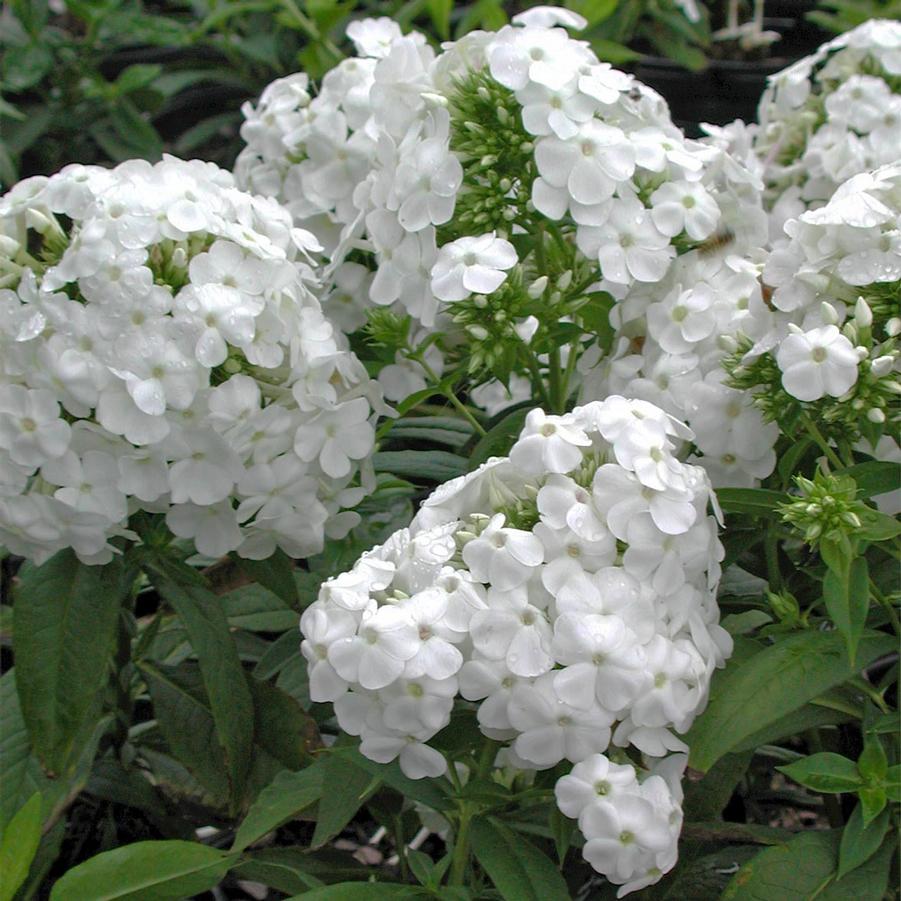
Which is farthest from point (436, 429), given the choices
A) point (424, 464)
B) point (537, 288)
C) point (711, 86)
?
point (711, 86)

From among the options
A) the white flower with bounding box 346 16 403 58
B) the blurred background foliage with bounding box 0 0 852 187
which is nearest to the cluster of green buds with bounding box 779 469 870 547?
the white flower with bounding box 346 16 403 58

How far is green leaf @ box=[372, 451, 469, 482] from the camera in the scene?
1.35 m

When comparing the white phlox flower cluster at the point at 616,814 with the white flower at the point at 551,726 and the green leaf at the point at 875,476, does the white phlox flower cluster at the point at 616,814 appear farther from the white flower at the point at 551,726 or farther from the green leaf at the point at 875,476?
the green leaf at the point at 875,476

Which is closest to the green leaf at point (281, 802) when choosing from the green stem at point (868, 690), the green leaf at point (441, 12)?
the green stem at point (868, 690)

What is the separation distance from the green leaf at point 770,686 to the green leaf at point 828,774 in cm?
8

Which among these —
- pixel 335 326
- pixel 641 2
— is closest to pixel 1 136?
pixel 641 2

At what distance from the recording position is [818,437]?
99 cm

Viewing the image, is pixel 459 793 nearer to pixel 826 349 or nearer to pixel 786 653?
pixel 786 653

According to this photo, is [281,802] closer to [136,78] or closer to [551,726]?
[551,726]

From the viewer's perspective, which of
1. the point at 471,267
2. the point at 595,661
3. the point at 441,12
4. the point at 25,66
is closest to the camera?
the point at 595,661

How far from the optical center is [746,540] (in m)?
1.11

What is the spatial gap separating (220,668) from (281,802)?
7.0 inches

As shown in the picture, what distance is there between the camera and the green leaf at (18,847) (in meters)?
1.01

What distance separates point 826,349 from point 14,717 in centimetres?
82
